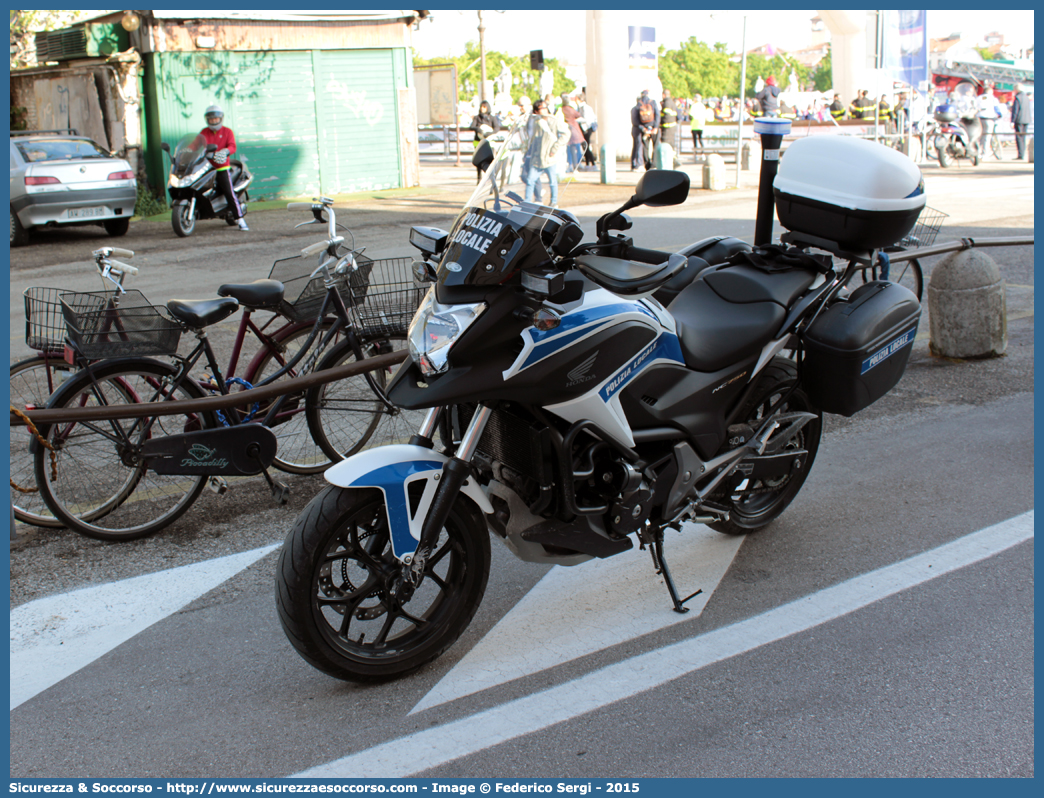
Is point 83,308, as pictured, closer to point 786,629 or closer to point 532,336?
point 532,336

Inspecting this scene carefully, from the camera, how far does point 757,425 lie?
3.73 m


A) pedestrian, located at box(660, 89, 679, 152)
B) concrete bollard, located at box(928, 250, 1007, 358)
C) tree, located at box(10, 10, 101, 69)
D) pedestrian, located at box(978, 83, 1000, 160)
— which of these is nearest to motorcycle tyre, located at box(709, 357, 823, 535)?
concrete bollard, located at box(928, 250, 1007, 358)

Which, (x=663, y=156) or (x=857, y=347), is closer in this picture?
(x=857, y=347)

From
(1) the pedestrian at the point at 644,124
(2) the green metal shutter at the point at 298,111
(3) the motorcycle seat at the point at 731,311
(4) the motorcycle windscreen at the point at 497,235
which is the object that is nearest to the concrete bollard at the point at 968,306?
(3) the motorcycle seat at the point at 731,311

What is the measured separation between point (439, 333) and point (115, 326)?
192cm

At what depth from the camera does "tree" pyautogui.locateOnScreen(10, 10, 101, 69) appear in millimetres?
22969

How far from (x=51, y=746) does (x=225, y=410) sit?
1.74 metres


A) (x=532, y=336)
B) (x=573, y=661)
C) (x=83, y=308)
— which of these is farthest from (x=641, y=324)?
(x=83, y=308)

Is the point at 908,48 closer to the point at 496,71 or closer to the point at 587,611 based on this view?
the point at 587,611

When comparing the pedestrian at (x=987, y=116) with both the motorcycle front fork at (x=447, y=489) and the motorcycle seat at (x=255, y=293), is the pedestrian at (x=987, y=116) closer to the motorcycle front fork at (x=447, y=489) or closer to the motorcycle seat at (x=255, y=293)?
the motorcycle seat at (x=255, y=293)

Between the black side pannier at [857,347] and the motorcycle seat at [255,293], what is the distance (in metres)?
2.40

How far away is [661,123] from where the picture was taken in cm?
2212

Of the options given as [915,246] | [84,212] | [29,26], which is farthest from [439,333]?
[29,26]

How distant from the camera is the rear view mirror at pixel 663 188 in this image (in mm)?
2729
